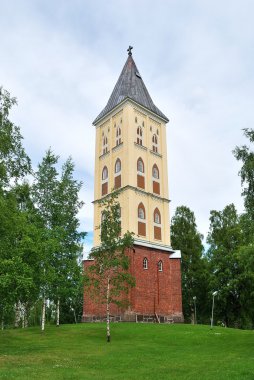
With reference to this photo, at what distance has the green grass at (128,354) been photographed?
1466 cm

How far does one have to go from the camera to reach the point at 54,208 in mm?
36344

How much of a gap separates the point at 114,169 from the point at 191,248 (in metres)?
16.3

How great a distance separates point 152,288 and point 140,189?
1111cm

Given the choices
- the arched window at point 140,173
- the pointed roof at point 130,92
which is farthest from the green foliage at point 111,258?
the pointed roof at point 130,92

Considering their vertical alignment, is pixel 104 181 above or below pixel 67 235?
above

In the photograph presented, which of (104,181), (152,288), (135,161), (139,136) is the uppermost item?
(139,136)

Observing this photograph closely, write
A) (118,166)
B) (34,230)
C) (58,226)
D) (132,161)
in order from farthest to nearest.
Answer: (118,166), (132,161), (58,226), (34,230)

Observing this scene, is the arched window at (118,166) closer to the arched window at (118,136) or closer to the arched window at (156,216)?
the arched window at (118,136)

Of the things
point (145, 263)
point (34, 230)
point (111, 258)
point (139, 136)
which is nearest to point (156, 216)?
point (145, 263)

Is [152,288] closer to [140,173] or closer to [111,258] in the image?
[140,173]

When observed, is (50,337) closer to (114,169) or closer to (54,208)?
(54,208)

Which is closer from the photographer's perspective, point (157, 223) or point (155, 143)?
point (157, 223)

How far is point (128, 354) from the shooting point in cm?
2098

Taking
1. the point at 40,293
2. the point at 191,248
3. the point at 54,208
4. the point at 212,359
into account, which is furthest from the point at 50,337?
the point at 191,248
